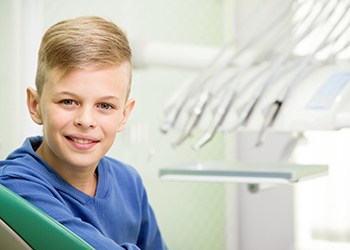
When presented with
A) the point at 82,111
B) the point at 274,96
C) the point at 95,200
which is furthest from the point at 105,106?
the point at 274,96

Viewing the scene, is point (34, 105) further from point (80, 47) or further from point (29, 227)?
point (29, 227)

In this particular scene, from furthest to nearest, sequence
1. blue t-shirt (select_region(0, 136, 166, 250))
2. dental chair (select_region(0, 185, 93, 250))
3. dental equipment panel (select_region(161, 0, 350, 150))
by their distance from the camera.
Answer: dental equipment panel (select_region(161, 0, 350, 150))
blue t-shirt (select_region(0, 136, 166, 250))
dental chair (select_region(0, 185, 93, 250))

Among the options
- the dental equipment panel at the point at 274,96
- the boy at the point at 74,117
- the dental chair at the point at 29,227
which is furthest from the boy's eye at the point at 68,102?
the dental equipment panel at the point at 274,96

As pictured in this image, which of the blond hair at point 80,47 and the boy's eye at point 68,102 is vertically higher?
the blond hair at point 80,47

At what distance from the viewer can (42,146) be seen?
3.17 ft

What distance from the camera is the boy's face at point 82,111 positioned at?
0.86 meters

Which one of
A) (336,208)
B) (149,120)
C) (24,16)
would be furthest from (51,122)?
(336,208)

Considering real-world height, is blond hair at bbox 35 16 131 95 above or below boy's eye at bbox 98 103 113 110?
above

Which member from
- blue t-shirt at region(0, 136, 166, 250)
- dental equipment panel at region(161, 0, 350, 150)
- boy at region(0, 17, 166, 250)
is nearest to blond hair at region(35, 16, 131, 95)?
boy at region(0, 17, 166, 250)

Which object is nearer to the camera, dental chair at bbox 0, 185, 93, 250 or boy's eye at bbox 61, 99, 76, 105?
dental chair at bbox 0, 185, 93, 250

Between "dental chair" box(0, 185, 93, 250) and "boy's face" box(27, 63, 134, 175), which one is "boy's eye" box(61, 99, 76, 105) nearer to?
"boy's face" box(27, 63, 134, 175)

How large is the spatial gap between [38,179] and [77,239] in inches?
6.1

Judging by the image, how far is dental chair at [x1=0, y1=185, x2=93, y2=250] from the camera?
727mm

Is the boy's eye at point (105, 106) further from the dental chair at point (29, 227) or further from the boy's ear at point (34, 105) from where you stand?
the dental chair at point (29, 227)
